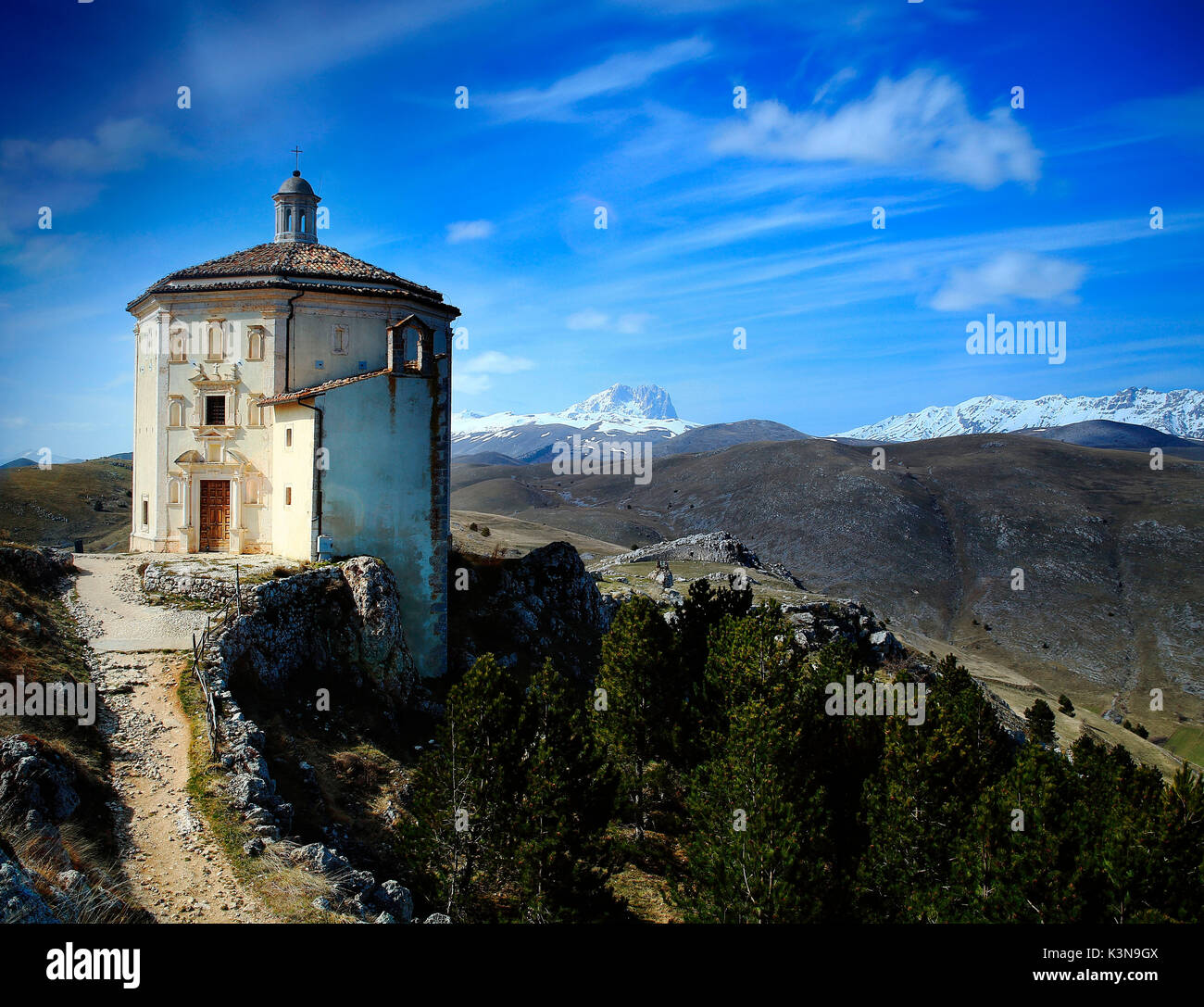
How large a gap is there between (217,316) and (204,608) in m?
16.5

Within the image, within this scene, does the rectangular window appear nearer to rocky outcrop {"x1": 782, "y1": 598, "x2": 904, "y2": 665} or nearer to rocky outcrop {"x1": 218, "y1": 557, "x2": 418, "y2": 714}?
rocky outcrop {"x1": 218, "y1": 557, "x2": 418, "y2": 714}

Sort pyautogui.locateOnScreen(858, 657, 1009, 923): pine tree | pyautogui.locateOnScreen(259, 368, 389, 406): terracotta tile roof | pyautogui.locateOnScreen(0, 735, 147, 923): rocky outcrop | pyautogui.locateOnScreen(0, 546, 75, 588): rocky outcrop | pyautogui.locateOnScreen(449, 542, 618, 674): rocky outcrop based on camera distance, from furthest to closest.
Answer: pyautogui.locateOnScreen(449, 542, 618, 674): rocky outcrop
pyautogui.locateOnScreen(259, 368, 389, 406): terracotta tile roof
pyautogui.locateOnScreen(0, 546, 75, 588): rocky outcrop
pyautogui.locateOnScreen(858, 657, 1009, 923): pine tree
pyautogui.locateOnScreen(0, 735, 147, 923): rocky outcrop

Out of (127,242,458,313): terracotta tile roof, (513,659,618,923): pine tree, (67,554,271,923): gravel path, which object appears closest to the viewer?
(67,554,271,923): gravel path

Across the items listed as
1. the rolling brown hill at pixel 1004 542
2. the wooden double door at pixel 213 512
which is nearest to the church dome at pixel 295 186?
the wooden double door at pixel 213 512

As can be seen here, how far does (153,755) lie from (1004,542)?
156m

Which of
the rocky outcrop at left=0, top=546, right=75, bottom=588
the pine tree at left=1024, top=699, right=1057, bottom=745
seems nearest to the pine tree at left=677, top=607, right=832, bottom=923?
the rocky outcrop at left=0, top=546, right=75, bottom=588

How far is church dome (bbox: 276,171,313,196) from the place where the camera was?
41.5 m

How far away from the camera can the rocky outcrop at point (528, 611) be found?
126ft

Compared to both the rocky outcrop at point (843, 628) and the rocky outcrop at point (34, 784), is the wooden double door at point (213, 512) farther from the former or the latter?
the rocky outcrop at point (843, 628)

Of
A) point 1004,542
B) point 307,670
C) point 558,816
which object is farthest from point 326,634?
point 1004,542

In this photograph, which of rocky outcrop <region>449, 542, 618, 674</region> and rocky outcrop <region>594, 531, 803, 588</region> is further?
rocky outcrop <region>594, 531, 803, 588</region>

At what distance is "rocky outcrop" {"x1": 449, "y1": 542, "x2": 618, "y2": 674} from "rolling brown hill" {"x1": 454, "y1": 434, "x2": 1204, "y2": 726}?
77330 mm

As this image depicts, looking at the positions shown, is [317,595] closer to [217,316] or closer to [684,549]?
[217,316]

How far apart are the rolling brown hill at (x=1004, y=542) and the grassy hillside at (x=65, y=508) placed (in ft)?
275
